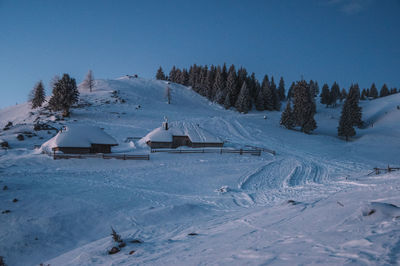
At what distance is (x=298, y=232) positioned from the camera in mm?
6613

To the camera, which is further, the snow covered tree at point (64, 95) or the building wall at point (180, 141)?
the snow covered tree at point (64, 95)

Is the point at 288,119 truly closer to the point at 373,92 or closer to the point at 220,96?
the point at 220,96

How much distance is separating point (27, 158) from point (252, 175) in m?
25.6

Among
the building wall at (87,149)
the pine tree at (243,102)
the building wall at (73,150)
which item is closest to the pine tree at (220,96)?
the pine tree at (243,102)

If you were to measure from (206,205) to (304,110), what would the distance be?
50889 millimetres

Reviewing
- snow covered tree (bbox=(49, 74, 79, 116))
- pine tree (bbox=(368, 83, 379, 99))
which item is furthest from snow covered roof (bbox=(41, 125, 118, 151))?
pine tree (bbox=(368, 83, 379, 99))

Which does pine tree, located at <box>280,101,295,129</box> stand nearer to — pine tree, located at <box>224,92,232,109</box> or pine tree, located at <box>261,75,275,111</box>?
pine tree, located at <box>261,75,275,111</box>

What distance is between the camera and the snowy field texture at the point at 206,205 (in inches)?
221

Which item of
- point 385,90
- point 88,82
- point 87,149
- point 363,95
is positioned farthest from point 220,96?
point 385,90

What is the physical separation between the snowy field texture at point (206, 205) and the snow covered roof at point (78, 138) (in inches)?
116

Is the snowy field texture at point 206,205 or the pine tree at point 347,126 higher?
the pine tree at point 347,126

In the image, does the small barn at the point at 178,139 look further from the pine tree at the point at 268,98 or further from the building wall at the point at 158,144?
the pine tree at the point at 268,98

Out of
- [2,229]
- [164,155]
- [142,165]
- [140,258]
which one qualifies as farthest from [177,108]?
[140,258]

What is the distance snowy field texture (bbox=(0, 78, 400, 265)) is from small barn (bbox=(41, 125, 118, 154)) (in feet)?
9.06
